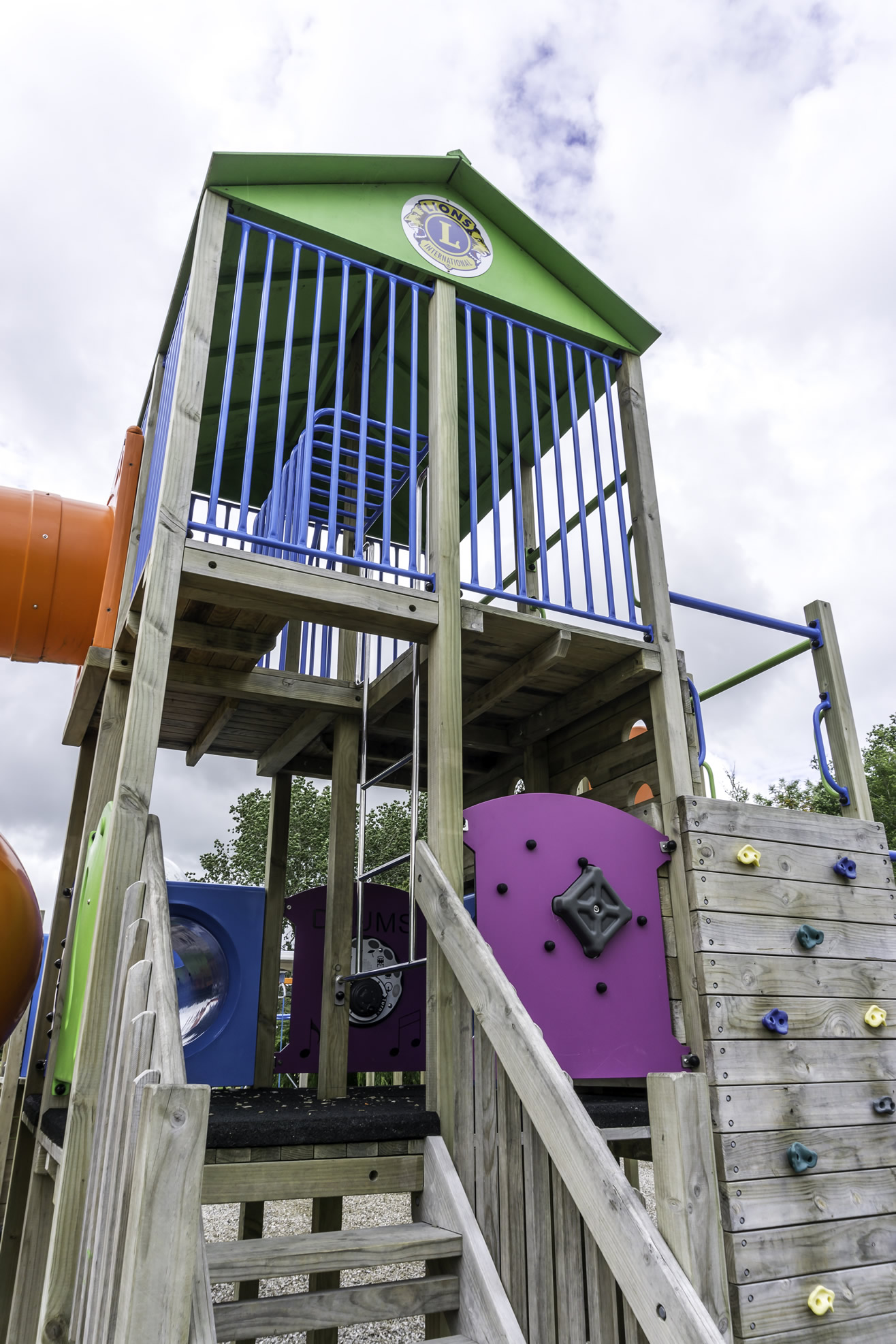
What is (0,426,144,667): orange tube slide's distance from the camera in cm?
518

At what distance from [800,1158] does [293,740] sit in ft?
12.1

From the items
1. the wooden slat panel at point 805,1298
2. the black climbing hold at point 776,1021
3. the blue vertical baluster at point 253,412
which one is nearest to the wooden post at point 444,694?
the blue vertical baluster at point 253,412

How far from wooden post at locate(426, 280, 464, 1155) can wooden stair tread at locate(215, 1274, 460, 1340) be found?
497 mm

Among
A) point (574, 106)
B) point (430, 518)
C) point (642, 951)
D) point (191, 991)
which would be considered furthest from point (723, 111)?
point (191, 991)

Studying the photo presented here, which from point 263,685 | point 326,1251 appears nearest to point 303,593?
point 263,685

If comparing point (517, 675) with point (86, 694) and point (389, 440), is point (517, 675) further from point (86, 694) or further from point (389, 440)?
point (86, 694)

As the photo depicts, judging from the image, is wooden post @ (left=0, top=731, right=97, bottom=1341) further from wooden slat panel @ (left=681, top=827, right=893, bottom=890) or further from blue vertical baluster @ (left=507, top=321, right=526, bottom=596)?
wooden slat panel @ (left=681, top=827, right=893, bottom=890)

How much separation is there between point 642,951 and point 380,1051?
2793 millimetres

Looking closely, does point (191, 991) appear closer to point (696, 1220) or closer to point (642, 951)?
point (642, 951)

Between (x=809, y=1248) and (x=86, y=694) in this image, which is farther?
(x=86, y=694)

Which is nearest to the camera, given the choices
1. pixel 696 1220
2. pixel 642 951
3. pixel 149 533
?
pixel 696 1220

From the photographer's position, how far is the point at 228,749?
6.25 metres

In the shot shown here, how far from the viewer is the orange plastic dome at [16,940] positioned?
454 centimetres

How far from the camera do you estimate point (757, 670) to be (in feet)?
17.1
